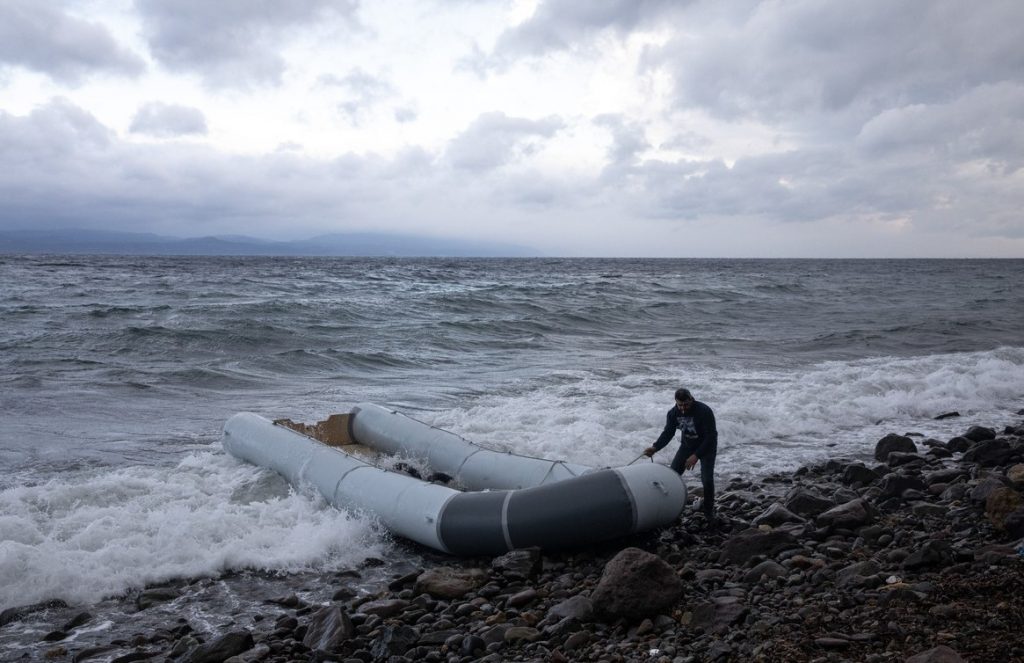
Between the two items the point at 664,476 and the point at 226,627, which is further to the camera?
the point at 664,476

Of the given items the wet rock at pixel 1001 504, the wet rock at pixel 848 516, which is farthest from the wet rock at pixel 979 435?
the wet rock at pixel 848 516

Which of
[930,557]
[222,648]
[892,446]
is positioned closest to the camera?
[222,648]

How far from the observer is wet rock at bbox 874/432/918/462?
10.1m

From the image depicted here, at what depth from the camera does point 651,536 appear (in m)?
7.12

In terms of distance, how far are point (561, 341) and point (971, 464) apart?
1407 cm

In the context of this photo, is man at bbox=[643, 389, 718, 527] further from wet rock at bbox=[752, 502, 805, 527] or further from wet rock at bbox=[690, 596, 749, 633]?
wet rock at bbox=[690, 596, 749, 633]

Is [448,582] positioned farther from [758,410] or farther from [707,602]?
[758,410]

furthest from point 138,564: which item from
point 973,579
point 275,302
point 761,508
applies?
point 275,302

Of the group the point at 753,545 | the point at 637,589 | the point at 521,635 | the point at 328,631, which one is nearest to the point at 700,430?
the point at 753,545

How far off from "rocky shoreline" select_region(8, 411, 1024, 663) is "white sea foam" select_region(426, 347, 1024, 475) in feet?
10.4

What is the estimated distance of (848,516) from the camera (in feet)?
23.0

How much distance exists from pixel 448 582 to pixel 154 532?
3.11m

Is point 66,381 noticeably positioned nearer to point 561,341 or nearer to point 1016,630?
point 561,341

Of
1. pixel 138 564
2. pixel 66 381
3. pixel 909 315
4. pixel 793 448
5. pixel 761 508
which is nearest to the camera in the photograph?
pixel 138 564
